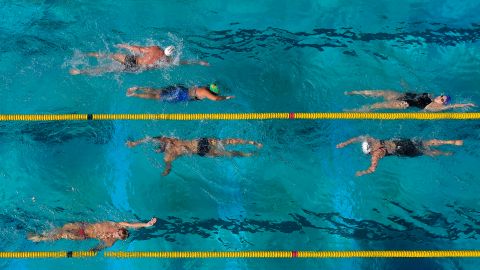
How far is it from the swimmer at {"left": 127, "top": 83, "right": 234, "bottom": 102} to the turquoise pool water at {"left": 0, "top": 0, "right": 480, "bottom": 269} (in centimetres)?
26

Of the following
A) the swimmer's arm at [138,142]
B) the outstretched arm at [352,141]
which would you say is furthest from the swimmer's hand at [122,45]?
the outstretched arm at [352,141]

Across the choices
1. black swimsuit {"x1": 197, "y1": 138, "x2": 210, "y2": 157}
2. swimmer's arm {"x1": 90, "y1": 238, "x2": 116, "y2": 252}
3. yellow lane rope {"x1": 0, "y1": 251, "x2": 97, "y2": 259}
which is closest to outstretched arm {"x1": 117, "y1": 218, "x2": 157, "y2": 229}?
swimmer's arm {"x1": 90, "y1": 238, "x2": 116, "y2": 252}

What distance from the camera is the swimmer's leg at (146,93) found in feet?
28.8

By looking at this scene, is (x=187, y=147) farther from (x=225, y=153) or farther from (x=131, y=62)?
(x=131, y=62)

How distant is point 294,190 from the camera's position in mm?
8984

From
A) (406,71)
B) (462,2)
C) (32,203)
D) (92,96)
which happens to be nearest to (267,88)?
(406,71)

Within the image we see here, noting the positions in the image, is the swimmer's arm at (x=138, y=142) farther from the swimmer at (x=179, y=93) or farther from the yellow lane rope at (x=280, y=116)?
the swimmer at (x=179, y=93)

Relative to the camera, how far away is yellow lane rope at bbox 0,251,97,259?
28.9 ft

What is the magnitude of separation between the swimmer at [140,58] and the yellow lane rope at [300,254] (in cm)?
371

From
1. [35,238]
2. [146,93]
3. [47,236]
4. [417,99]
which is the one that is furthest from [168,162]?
[417,99]

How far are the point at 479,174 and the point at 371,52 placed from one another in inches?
129

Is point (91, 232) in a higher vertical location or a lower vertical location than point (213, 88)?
lower

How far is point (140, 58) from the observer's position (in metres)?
8.55

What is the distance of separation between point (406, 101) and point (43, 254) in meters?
7.76
